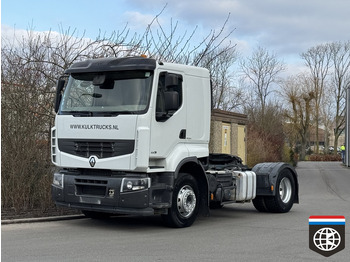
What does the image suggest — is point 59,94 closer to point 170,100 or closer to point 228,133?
point 170,100

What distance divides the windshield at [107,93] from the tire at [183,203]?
1.70m

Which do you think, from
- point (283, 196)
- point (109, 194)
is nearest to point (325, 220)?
point (109, 194)

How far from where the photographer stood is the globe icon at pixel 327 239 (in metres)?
6.44

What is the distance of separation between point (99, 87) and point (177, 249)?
11.5 ft

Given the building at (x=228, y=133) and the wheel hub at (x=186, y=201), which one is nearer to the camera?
the wheel hub at (x=186, y=201)

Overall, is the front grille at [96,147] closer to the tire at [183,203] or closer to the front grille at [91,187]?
the front grille at [91,187]

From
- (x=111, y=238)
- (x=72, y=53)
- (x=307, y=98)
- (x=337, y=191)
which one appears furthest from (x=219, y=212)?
(x=307, y=98)

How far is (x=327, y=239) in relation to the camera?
675 cm

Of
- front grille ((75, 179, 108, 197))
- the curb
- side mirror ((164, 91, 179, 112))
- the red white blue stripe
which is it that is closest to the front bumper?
front grille ((75, 179, 108, 197))

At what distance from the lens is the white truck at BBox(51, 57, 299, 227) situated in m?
8.89

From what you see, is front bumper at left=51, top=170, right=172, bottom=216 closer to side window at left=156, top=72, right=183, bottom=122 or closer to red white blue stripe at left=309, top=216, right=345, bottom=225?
side window at left=156, top=72, right=183, bottom=122

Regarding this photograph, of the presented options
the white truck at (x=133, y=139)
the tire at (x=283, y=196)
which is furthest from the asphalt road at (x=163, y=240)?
the white truck at (x=133, y=139)

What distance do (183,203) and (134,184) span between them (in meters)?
1.25

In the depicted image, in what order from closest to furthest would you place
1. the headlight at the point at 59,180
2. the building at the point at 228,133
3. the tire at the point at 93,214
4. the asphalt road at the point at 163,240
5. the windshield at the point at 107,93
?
the asphalt road at the point at 163,240 → the windshield at the point at 107,93 → the headlight at the point at 59,180 → the tire at the point at 93,214 → the building at the point at 228,133
